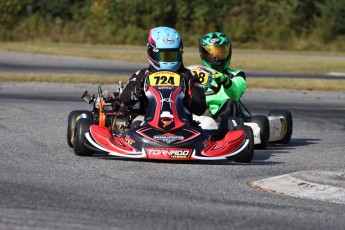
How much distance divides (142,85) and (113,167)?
166 centimetres

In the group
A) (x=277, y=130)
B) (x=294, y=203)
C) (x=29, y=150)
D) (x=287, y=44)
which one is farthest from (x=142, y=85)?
(x=287, y=44)

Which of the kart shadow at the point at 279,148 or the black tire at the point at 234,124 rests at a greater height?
the black tire at the point at 234,124

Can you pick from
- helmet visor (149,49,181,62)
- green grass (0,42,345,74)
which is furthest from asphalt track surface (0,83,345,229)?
green grass (0,42,345,74)

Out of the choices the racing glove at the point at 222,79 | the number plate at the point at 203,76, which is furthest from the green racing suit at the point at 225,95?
the number plate at the point at 203,76

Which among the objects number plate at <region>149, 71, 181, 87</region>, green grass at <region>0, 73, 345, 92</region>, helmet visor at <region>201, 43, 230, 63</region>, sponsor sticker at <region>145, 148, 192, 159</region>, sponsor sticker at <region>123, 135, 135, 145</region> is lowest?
green grass at <region>0, 73, 345, 92</region>

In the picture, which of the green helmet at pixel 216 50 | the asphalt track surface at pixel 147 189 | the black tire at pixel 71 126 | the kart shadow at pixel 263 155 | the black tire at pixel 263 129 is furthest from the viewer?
the green helmet at pixel 216 50

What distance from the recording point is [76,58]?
109 feet

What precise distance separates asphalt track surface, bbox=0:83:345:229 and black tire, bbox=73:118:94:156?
9 cm

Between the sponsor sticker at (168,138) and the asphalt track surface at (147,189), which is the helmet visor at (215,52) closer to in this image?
the asphalt track surface at (147,189)

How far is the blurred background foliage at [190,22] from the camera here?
134 ft

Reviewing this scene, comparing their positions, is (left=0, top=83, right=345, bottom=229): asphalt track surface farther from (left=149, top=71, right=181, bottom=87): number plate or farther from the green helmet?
the green helmet

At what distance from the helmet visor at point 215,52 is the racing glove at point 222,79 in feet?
2.03

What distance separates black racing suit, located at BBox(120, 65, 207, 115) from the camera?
35.9ft

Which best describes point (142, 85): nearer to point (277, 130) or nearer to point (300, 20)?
point (277, 130)
